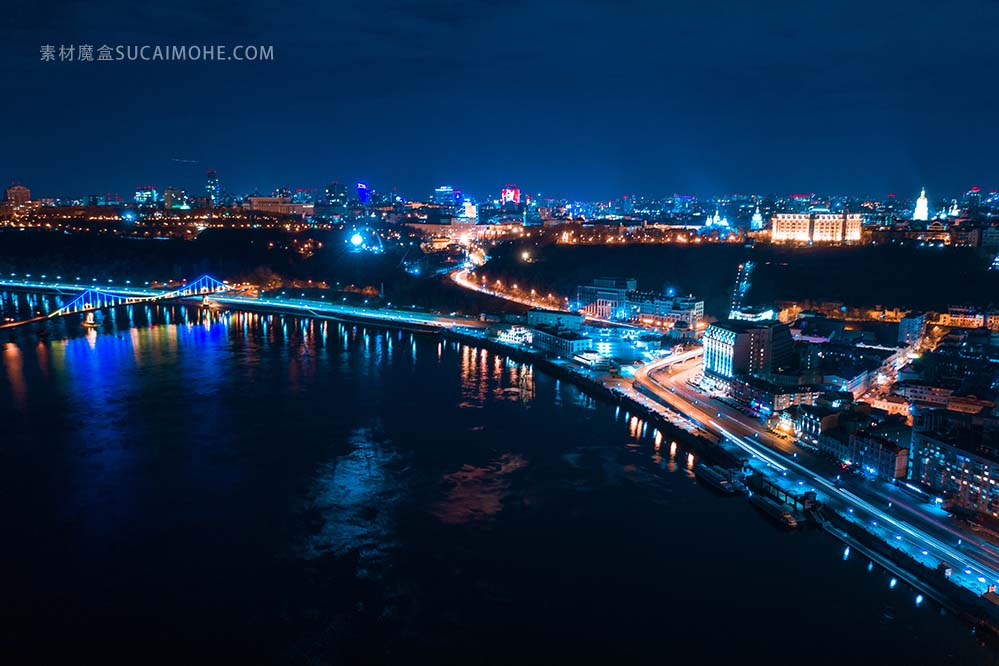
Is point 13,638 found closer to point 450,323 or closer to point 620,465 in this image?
point 620,465

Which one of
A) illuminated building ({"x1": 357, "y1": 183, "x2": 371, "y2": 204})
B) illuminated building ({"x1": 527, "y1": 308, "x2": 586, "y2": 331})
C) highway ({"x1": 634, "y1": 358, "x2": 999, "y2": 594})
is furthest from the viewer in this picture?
illuminated building ({"x1": 357, "y1": 183, "x2": 371, "y2": 204})

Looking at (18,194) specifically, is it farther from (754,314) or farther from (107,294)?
(754,314)

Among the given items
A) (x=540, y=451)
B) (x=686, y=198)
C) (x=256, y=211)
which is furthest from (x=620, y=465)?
(x=686, y=198)

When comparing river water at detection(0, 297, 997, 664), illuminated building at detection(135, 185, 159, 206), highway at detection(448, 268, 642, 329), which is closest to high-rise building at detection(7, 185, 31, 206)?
illuminated building at detection(135, 185, 159, 206)

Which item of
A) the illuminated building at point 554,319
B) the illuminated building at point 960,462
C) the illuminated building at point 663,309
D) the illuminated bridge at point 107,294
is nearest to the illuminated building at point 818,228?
the illuminated building at point 663,309

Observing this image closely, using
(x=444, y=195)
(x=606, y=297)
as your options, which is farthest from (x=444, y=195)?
(x=606, y=297)

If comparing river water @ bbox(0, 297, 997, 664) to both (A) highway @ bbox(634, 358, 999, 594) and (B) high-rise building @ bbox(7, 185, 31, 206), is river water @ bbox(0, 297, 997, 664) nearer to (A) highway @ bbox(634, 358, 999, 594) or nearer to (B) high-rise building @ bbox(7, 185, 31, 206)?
(A) highway @ bbox(634, 358, 999, 594)

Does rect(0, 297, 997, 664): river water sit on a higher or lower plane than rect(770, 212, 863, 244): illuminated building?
lower
